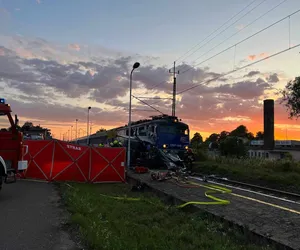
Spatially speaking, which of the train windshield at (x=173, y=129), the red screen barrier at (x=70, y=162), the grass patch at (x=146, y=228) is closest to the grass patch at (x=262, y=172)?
the train windshield at (x=173, y=129)

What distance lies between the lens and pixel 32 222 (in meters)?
7.31

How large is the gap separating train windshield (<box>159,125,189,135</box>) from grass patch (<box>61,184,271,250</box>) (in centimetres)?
1351

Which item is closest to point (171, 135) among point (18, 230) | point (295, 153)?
point (18, 230)

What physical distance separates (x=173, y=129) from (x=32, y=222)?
59.4 feet

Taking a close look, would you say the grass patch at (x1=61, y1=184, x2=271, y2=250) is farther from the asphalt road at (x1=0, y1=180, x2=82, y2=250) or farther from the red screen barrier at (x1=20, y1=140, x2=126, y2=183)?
the red screen barrier at (x1=20, y1=140, x2=126, y2=183)

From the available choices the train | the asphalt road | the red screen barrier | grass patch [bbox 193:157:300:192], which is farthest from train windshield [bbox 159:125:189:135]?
the asphalt road

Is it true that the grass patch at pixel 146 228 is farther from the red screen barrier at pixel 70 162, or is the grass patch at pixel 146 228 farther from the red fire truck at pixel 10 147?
the red screen barrier at pixel 70 162

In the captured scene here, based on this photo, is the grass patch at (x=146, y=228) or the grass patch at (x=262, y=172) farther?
the grass patch at (x=262, y=172)

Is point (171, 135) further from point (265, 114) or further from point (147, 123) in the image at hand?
point (265, 114)

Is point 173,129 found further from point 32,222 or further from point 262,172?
point 32,222

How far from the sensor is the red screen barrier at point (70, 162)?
16.2 meters

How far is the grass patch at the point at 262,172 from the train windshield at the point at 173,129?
2.74 meters

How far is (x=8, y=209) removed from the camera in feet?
28.5

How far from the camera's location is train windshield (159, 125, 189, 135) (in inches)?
961
